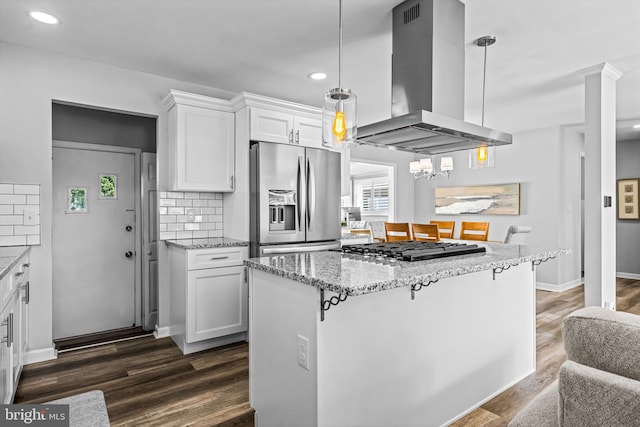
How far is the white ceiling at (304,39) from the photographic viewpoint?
2.45m

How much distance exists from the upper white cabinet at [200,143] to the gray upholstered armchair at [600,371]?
3.11 metres

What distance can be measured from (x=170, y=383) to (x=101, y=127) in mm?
2674

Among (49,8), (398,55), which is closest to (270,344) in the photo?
(398,55)

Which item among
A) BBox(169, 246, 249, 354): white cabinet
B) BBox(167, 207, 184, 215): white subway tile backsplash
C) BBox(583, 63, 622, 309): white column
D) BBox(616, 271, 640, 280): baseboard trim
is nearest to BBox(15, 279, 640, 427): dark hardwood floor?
BBox(169, 246, 249, 354): white cabinet

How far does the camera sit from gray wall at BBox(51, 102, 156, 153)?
3699 mm

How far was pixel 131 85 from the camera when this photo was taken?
11.4 ft

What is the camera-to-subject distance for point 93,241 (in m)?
3.82

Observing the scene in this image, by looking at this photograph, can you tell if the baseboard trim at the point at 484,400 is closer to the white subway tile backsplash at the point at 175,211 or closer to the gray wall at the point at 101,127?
the white subway tile backsplash at the point at 175,211

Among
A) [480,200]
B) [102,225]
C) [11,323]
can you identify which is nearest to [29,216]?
[102,225]

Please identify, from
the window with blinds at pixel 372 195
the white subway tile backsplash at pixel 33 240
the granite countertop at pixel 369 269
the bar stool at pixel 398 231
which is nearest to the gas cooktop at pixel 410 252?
the granite countertop at pixel 369 269

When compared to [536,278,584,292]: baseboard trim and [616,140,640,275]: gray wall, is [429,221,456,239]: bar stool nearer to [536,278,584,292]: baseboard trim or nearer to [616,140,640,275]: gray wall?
[536,278,584,292]: baseboard trim

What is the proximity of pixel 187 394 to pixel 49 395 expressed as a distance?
885 mm

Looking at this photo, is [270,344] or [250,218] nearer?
[270,344]

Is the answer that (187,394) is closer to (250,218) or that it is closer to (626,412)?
(250,218)
